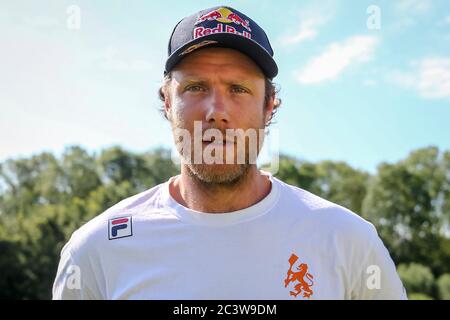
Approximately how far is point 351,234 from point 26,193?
168 feet

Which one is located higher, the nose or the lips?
the nose

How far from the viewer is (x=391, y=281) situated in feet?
11.3

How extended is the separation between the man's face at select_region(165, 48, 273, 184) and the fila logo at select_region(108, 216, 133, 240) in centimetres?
53

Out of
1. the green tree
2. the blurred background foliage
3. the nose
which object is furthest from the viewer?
the blurred background foliage

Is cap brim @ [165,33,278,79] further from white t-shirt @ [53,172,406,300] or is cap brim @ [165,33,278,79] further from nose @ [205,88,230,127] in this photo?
white t-shirt @ [53,172,406,300]

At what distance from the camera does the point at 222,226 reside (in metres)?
3.39

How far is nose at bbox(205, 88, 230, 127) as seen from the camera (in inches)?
132

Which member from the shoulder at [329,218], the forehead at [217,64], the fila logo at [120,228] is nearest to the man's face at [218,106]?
the forehead at [217,64]

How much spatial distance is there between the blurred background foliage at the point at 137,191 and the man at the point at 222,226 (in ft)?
122

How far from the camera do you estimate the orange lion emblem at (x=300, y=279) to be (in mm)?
3229

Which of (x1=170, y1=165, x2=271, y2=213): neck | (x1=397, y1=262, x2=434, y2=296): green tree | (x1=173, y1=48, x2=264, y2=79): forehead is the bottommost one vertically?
(x1=397, y1=262, x2=434, y2=296): green tree

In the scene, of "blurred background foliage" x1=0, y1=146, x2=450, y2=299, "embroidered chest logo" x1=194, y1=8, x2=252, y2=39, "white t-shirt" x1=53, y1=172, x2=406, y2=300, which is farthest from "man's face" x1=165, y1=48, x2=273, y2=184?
"blurred background foliage" x1=0, y1=146, x2=450, y2=299

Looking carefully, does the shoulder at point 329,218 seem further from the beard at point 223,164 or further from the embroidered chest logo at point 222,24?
the embroidered chest logo at point 222,24
